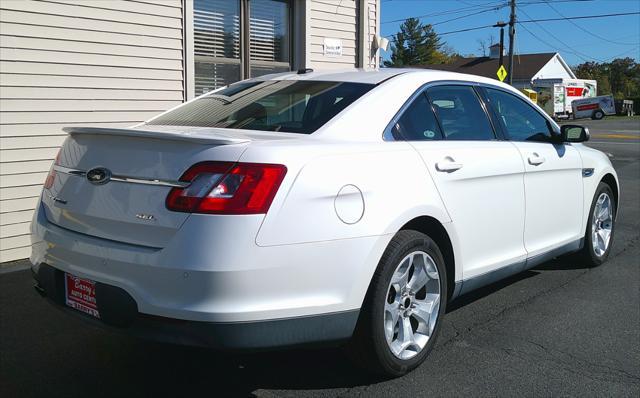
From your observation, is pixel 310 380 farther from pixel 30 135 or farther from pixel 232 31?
pixel 232 31

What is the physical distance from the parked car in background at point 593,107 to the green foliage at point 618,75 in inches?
1375

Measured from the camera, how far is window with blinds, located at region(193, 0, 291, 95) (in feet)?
26.3

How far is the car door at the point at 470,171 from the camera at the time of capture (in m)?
3.77

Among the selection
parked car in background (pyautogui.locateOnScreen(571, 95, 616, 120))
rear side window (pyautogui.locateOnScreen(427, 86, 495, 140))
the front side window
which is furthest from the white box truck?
rear side window (pyautogui.locateOnScreen(427, 86, 495, 140))

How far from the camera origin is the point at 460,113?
4246 millimetres

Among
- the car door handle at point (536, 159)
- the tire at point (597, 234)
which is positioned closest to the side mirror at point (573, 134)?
the car door handle at point (536, 159)

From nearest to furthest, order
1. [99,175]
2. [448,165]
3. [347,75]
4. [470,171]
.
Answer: [99,175] → [448,165] → [470,171] → [347,75]

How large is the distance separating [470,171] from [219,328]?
1915mm

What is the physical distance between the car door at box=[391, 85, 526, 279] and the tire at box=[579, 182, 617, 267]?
1422mm

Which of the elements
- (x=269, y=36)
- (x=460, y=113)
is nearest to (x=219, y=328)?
(x=460, y=113)

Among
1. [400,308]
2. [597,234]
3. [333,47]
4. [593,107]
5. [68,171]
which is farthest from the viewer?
[593,107]

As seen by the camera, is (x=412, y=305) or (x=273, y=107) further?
(x=273, y=107)

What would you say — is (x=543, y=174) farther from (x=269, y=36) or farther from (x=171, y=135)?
(x=269, y=36)

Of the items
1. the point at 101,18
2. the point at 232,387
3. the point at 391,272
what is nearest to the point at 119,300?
the point at 232,387
